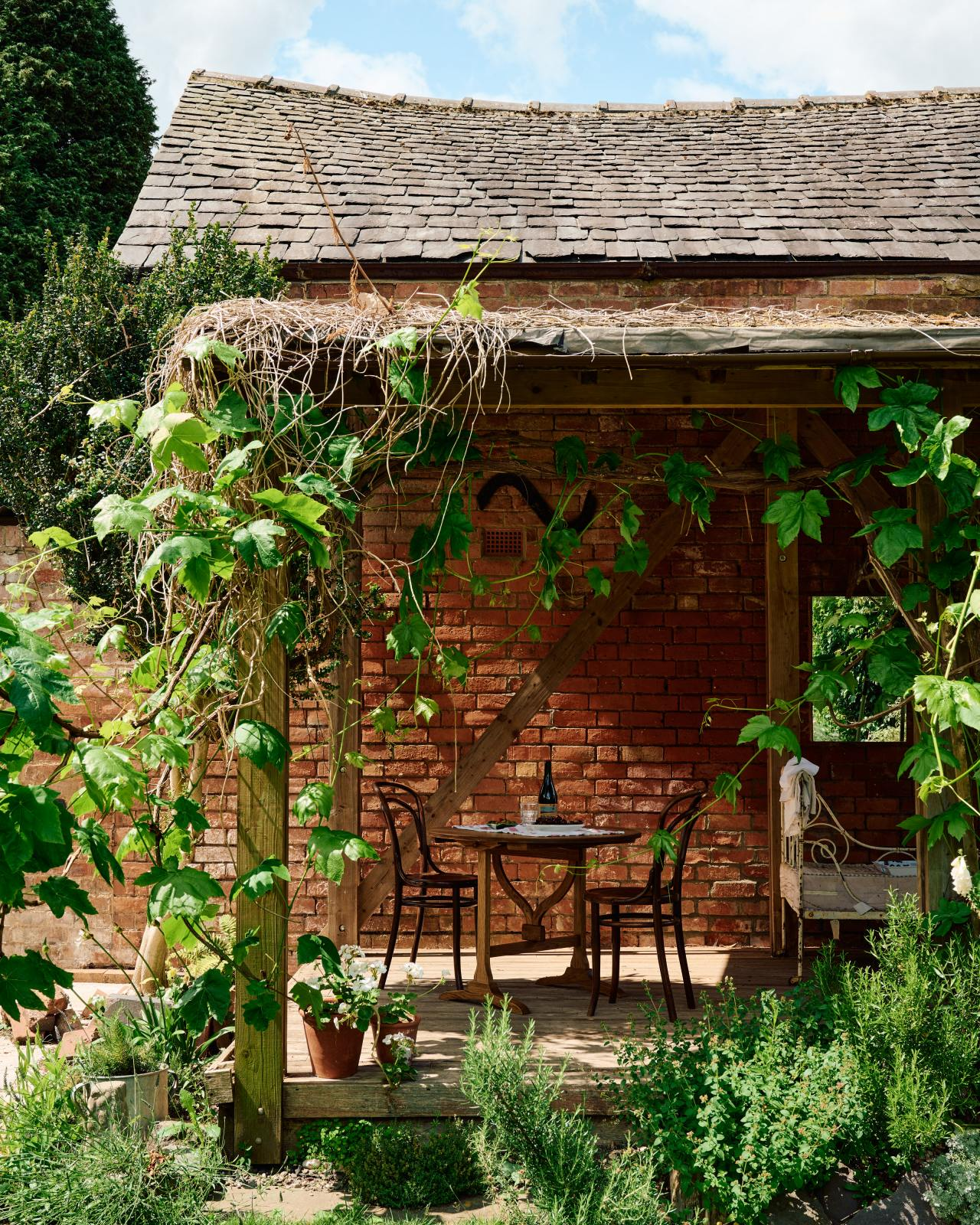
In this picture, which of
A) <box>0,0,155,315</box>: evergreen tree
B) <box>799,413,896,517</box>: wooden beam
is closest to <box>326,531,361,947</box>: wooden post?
<box>799,413,896,517</box>: wooden beam

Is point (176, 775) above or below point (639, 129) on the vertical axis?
below

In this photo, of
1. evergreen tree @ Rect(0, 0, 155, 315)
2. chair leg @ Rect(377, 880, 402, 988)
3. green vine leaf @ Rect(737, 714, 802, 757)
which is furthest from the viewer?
evergreen tree @ Rect(0, 0, 155, 315)

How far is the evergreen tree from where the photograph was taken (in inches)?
470

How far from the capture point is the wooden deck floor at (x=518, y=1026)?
12.3 ft

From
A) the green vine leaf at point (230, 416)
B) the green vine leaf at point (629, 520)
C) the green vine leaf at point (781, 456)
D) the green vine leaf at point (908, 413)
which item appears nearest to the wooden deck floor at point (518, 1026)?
the green vine leaf at point (629, 520)

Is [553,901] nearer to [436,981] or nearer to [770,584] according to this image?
[436,981]

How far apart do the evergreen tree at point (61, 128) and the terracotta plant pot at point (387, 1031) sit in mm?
9775

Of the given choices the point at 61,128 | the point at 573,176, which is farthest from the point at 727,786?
the point at 61,128

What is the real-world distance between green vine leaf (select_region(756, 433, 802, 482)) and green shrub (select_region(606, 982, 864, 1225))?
1770 mm

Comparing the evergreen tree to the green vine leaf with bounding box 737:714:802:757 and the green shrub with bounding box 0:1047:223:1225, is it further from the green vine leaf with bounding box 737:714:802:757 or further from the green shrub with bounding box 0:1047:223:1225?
the green vine leaf with bounding box 737:714:802:757

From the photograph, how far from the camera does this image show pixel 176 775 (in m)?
4.27

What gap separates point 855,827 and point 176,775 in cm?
391

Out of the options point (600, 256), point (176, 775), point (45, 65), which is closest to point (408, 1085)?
point (176, 775)

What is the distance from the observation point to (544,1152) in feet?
10.5
